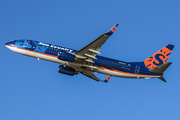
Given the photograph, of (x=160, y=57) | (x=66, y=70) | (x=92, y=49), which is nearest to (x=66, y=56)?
(x=92, y=49)

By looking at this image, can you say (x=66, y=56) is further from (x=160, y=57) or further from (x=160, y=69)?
(x=160, y=57)

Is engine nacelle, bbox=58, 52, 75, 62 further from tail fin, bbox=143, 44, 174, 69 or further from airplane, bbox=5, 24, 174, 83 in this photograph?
tail fin, bbox=143, 44, 174, 69

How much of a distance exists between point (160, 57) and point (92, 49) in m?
20.1

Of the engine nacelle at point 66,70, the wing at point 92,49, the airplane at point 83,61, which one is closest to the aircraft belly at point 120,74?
the airplane at point 83,61

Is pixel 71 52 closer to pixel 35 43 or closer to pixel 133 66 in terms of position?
pixel 35 43

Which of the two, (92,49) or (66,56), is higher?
(92,49)

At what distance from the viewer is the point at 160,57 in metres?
59.8

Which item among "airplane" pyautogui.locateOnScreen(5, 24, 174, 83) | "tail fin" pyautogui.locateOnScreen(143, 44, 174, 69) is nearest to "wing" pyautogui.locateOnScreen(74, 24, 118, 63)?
"airplane" pyautogui.locateOnScreen(5, 24, 174, 83)

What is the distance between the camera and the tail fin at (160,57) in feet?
194

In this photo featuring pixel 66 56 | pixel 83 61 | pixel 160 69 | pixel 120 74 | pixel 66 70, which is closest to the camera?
pixel 66 56

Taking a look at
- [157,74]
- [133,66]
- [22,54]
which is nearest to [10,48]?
[22,54]

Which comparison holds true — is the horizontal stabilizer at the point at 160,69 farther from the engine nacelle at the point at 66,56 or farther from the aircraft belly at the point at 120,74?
the engine nacelle at the point at 66,56

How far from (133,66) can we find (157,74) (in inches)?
223

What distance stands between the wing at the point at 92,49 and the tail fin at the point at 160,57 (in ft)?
51.8
